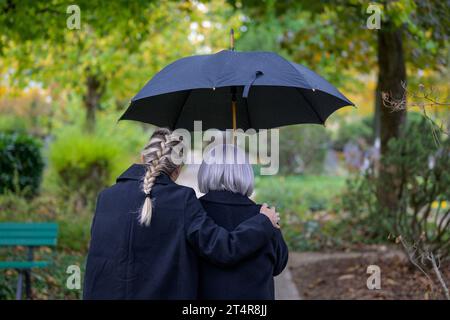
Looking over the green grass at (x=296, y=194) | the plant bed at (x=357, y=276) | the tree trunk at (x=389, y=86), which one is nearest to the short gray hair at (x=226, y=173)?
the plant bed at (x=357, y=276)

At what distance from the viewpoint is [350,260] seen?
8.21 m

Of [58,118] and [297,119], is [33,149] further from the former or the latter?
[58,118]

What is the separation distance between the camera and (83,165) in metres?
11.8

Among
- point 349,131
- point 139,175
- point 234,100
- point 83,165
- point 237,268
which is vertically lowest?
point 237,268

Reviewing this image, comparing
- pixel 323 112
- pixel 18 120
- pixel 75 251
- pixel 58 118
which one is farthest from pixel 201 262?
pixel 18 120

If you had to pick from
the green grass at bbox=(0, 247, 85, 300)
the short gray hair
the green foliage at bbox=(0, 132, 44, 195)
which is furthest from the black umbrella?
the green foliage at bbox=(0, 132, 44, 195)

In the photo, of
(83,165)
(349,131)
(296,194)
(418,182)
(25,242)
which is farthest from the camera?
(349,131)

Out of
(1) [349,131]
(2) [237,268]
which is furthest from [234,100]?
(1) [349,131]

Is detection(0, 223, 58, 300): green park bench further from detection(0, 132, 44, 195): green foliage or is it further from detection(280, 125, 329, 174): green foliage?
detection(280, 125, 329, 174): green foliage

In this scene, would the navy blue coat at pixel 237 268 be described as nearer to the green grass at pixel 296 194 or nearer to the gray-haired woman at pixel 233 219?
the gray-haired woman at pixel 233 219

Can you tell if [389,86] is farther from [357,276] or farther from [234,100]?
[234,100]

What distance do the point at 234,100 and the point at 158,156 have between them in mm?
1115

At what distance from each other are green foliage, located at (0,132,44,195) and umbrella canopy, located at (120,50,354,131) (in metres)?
8.04

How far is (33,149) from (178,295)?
10.6 metres
